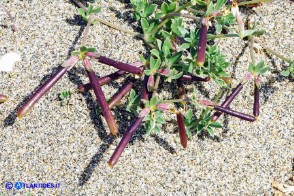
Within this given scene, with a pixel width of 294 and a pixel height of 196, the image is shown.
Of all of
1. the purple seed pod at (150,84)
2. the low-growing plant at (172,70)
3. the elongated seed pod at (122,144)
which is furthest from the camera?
the purple seed pod at (150,84)

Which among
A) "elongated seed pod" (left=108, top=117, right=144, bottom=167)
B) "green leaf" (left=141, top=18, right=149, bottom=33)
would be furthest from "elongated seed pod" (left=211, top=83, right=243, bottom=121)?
"green leaf" (left=141, top=18, right=149, bottom=33)

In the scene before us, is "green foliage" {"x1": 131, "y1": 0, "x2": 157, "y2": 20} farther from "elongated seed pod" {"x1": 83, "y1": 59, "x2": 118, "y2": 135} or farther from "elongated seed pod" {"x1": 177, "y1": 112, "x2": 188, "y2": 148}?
"elongated seed pod" {"x1": 177, "y1": 112, "x2": 188, "y2": 148}

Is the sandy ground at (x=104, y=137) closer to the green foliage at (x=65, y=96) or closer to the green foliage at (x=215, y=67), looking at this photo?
the green foliage at (x=65, y=96)

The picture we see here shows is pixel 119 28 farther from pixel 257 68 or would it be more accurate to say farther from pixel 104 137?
pixel 257 68

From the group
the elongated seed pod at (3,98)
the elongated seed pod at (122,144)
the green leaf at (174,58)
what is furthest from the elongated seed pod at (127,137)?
the elongated seed pod at (3,98)

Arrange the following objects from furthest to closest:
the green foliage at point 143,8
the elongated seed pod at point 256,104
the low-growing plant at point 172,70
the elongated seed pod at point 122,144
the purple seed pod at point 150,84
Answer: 1. the green foliage at point 143,8
2. the elongated seed pod at point 256,104
3. the purple seed pod at point 150,84
4. the low-growing plant at point 172,70
5. the elongated seed pod at point 122,144

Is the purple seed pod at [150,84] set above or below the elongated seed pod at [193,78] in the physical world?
below

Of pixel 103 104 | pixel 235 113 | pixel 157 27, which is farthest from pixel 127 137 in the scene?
pixel 157 27
